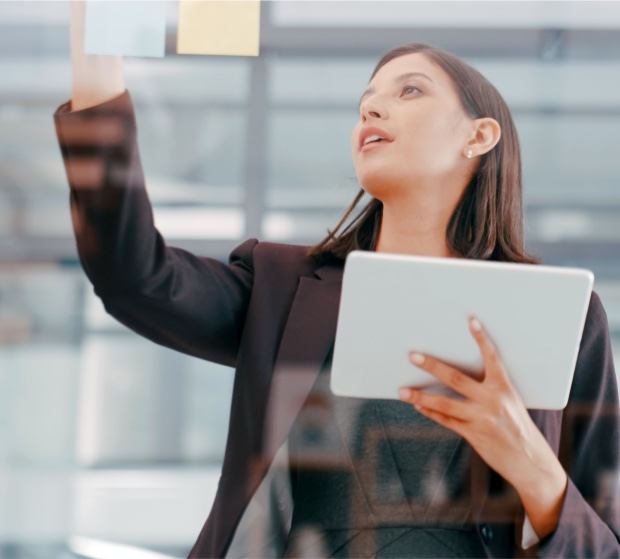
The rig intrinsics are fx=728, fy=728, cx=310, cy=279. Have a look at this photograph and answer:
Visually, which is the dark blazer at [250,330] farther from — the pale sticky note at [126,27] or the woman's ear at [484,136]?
the woman's ear at [484,136]

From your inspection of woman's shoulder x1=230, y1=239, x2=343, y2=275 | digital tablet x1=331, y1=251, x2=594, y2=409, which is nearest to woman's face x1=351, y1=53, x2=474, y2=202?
woman's shoulder x1=230, y1=239, x2=343, y2=275

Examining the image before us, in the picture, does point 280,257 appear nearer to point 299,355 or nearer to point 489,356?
point 299,355

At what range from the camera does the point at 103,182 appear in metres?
0.73

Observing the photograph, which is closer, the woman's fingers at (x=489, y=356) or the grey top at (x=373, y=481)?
the woman's fingers at (x=489, y=356)

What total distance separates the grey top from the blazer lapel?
0.05 feet

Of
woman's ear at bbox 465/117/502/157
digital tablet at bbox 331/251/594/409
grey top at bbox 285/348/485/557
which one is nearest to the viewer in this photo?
digital tablet at bbox 331/251/594/409

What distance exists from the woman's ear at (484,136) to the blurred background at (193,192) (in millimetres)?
39

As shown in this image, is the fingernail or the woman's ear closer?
the fingernail

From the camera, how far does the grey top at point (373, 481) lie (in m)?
0.80

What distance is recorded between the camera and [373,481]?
82cm

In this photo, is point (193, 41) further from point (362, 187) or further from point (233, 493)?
point (233, 493)

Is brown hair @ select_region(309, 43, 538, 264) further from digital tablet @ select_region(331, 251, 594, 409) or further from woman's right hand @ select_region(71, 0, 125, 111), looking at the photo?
woman's right hand @ select_region(71, 0, 125, 111)

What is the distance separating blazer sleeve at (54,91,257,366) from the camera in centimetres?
71

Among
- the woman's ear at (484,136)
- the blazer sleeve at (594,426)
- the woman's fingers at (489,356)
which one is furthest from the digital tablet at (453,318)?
the woman's ear at (484,136)
